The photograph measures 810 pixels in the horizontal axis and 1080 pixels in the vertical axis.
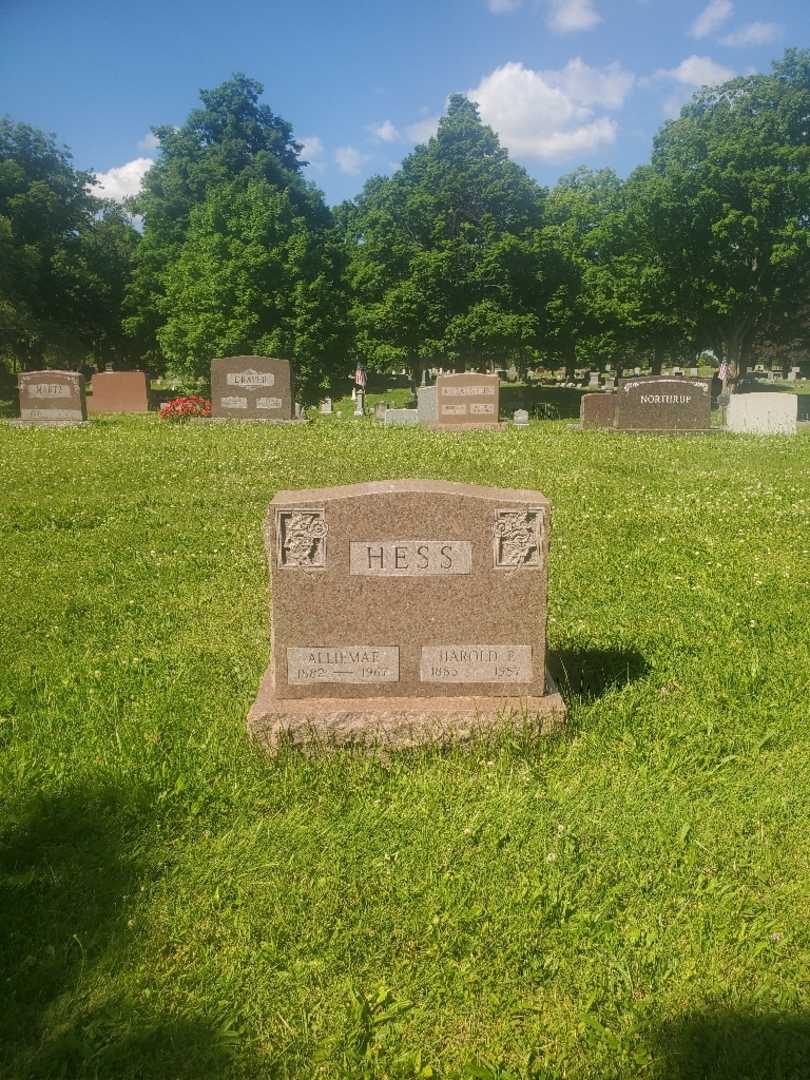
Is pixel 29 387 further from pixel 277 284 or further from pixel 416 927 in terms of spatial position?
pixel 416 927

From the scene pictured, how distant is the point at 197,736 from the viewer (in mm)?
4586

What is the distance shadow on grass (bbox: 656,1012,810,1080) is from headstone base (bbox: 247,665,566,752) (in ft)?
6.21

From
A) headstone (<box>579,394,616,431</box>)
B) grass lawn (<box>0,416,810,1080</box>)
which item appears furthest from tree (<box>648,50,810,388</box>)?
grass lawn (<box>0,416,810,1080</box>)

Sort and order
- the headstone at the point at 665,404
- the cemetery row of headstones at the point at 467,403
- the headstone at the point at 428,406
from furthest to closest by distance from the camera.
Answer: the headstone at the point at 428,406
the cemetery row of headstones at the point at 467,403
the headstone at the point at 665,404

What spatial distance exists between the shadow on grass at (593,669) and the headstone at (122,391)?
32.3 m

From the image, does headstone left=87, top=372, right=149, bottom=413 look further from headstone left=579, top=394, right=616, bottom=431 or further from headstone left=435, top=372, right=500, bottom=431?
headstone left=579, top=394, right=616, bottom=431

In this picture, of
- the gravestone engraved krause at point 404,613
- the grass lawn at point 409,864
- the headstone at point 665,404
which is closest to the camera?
the grass lawn at point 409,864

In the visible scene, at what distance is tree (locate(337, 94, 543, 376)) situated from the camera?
116 ft

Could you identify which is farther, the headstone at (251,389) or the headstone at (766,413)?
the headstone at (251,389)

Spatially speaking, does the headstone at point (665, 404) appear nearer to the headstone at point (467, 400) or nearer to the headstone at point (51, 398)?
the headstone at point (467, 400)

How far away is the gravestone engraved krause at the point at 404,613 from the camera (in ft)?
14.5

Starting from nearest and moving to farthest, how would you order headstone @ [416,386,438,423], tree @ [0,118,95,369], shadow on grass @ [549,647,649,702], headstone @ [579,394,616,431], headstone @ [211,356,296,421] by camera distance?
shadow on grass @ [549,647,649,702] < headstone @ [579,394,616,431] < headstone @ [211,356,296,421] < headstone @ [416,386,438,423] < tree @ [0,118,95,369]

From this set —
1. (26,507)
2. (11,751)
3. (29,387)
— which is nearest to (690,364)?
(29,387)

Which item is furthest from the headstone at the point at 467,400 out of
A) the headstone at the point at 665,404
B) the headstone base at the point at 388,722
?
the headstone base at the point at 388,722
